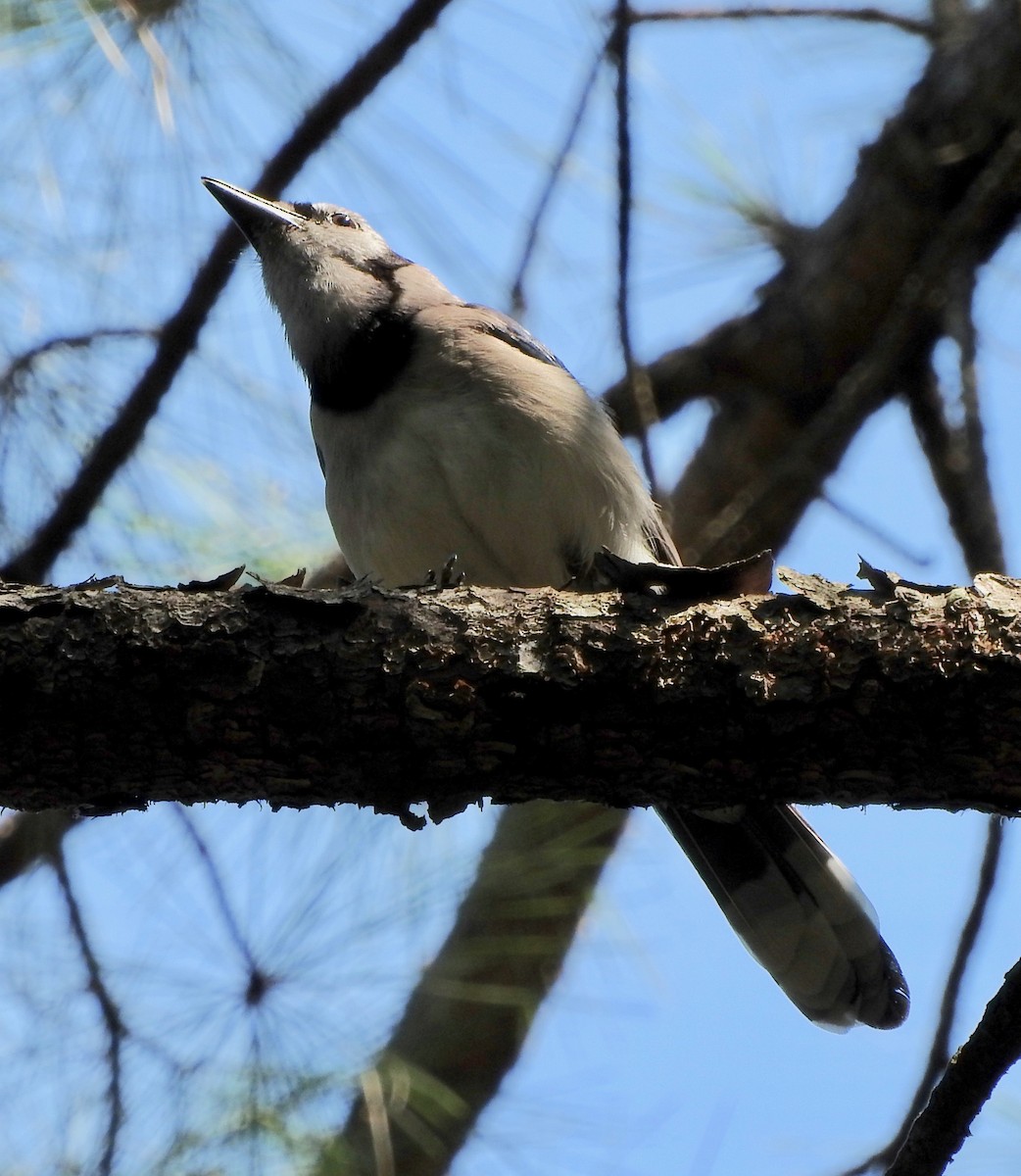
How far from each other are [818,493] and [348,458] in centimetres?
159

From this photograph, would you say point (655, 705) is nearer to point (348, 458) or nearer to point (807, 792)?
point (807, 792)

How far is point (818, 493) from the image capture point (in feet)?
14.3

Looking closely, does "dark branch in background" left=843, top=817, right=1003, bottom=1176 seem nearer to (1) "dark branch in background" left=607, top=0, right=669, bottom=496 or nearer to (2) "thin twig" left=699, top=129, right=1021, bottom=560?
(2) "thin twig" left=699, top=129, right=1021, bottom=560

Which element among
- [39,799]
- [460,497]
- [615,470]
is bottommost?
[39,799]

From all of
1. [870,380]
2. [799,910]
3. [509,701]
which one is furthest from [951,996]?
[870,380]

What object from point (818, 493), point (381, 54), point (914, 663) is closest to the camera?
point (914, 663)

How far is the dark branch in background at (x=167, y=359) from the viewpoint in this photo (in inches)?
118

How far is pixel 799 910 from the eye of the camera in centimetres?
321

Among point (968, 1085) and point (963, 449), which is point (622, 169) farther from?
point (968, 1085)

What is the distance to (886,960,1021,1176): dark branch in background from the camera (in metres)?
1.87

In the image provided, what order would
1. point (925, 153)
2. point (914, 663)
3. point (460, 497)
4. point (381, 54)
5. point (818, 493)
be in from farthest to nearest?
point (925, 153) < point (818, 493) < point (460, 497) < point (381, 54) < point (914, 663)

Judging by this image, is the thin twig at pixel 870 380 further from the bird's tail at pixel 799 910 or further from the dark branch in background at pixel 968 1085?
the dark branch in background at pixel 968 1085

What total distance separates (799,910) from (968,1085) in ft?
4.40

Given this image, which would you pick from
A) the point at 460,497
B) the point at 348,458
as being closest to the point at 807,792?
the point at 460,497
